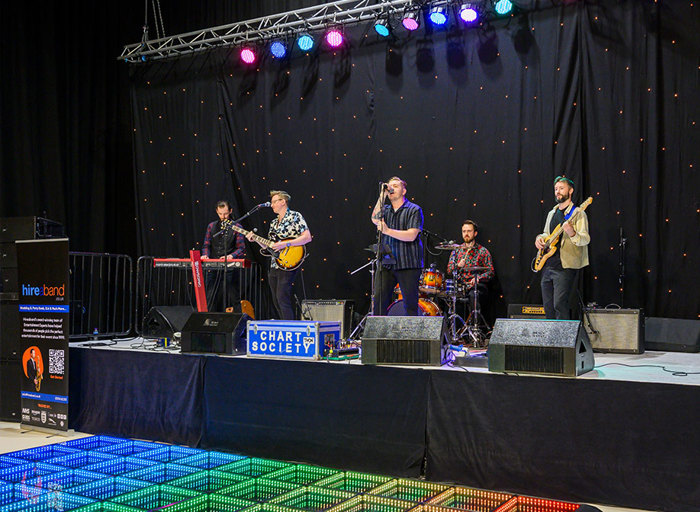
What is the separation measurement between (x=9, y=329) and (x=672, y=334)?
22.0 feet

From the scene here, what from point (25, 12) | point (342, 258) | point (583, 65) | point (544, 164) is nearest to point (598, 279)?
point (544, 164)

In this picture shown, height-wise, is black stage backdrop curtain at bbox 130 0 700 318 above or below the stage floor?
above

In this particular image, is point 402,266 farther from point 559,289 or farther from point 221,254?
point 221,254

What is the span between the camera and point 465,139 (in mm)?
9016

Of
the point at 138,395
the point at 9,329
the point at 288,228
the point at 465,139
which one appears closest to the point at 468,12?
the point at 465,139

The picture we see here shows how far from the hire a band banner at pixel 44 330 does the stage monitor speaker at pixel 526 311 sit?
4.89 meters

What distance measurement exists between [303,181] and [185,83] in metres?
2.74

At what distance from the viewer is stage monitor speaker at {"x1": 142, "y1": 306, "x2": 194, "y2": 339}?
7596mm

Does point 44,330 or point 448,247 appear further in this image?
point 448,247

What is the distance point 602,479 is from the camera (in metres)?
3.99

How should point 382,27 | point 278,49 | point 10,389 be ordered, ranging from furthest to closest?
point 278,49, point 382,27, point 10,389

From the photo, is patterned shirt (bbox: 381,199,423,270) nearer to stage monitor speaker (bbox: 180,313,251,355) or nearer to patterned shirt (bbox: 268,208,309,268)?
patterned shirt (bbox: 268,208,309,268)

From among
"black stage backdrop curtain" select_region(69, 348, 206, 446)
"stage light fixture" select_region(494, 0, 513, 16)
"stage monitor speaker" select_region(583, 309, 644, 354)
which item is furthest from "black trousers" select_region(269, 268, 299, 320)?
"stage light fixture" select_region(494, 0, 513, 16)

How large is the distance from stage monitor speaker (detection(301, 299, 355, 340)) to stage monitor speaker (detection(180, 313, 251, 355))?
138 inches
